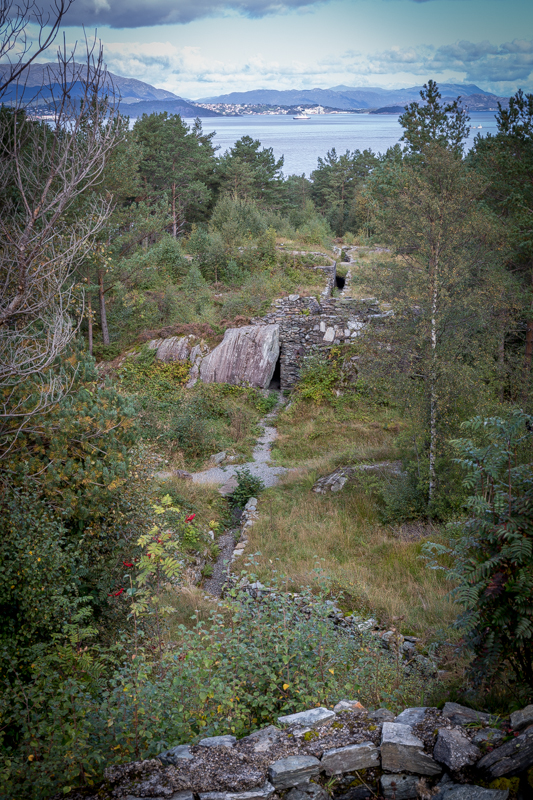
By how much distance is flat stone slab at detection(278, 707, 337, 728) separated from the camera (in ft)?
10.9

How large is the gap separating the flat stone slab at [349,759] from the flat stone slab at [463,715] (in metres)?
0.59

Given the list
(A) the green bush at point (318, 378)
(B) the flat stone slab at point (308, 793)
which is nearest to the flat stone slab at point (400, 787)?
(B) the flat stone slab at point (308, 793)

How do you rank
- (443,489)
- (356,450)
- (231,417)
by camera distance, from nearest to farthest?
(443,489) → (356,450) → (231,417)

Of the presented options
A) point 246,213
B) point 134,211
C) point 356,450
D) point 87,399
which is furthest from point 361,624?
point 246,213

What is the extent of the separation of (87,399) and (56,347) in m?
0.89

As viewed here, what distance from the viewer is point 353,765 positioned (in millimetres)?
2943

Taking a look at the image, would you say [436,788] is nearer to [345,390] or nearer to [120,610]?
[120,610]

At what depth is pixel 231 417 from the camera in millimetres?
16406

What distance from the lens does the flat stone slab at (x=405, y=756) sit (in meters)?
2.86

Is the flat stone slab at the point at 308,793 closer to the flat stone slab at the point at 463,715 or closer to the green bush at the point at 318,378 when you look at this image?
the flat stone slab at the point at 463,715

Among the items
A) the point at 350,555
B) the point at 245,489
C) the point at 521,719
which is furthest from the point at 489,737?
the point at 245,489

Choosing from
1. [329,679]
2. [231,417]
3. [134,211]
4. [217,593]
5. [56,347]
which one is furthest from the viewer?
[134,211]

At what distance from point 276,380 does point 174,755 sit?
16932mm

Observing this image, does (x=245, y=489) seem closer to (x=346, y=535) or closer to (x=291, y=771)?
(x=346, y=535)
